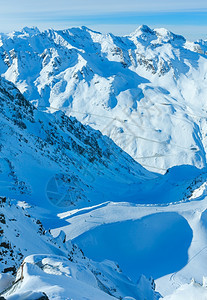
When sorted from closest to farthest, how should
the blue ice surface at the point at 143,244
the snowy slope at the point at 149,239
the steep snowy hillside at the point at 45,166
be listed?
1. the snowy slope at the point at 149,239
2. the blue ice surface at the point at 143,244
3. the steep snowy hillside at the point at 45,166

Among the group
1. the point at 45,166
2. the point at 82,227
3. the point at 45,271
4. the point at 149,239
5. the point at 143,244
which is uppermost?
the point at 45,271

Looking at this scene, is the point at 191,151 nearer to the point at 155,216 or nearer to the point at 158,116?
the point at 158,116

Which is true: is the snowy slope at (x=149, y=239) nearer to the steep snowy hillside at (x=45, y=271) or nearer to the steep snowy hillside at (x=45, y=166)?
the steep snowy hillside at (x=45, y=271)

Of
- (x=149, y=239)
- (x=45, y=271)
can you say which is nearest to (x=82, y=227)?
(x=149, y=239)

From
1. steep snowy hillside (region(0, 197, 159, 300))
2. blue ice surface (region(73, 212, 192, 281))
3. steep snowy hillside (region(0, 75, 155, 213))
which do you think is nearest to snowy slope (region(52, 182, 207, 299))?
blue ice surface (region(73, 212, 192, 281))

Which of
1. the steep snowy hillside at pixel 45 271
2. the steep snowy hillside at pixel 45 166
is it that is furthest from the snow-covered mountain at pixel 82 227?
the steep snowy hillside at pixel 45 166

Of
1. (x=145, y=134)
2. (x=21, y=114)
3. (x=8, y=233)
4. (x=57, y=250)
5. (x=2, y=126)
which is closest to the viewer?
(x=8, y=233)

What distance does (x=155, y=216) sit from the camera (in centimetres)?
3052

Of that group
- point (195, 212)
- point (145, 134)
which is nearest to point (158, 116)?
point (145, 134)

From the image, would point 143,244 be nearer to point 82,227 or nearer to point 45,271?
point 82,227

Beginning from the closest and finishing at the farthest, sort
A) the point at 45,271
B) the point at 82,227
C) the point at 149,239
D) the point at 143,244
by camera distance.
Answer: the point at 45,271, the point at 143,244, the point at 82,227, the point at 149,239

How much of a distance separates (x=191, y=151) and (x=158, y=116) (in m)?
39.9

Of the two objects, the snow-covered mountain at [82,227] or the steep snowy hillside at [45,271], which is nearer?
the steep snowy hillside at [45,271]

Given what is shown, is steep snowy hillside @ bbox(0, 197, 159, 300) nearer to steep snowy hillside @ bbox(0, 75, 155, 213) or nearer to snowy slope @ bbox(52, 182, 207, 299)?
snowy slope @ bbox(52, 182, 207, 299)
